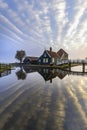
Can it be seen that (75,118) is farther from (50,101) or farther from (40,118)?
(50,101)

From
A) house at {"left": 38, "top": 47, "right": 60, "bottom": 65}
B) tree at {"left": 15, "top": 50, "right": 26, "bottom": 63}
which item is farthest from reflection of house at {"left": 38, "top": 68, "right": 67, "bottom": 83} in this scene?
tree at {"left": 15, "top": 50, "right": 26, "bottom": 63}

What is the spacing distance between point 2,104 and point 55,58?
84.3 m

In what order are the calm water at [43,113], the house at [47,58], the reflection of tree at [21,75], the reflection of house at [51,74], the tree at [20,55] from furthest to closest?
the tree at [20,55] → the house at [47,58] → the reflection of tree at [21,75] → the reflection of house at [51,74] → the calm water at [43,113]

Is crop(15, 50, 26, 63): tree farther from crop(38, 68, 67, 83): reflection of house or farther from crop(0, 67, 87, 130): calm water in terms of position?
crop(0, 67, 87, 130): calm water

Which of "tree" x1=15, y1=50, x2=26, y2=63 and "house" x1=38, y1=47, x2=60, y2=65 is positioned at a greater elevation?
"tree" x1=15, y1=50, x2=26, y2=63

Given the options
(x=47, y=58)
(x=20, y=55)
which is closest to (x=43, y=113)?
(x=47, y=58)

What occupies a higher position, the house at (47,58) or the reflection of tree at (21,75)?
the house at (47,58)

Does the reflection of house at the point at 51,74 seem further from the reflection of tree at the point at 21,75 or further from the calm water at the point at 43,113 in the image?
the calm water at the point at 43,113

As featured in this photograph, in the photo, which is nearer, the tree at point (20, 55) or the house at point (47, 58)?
the house at point (47, 58)

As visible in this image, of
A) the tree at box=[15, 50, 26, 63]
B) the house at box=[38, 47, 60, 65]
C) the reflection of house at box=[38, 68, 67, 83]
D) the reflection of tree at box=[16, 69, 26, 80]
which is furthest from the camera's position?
the tree at box=[15, 50, 26, 63]

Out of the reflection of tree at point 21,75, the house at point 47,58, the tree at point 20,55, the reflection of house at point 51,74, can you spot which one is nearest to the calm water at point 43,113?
the reflection of house at point 51,74

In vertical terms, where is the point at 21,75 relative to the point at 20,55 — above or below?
below

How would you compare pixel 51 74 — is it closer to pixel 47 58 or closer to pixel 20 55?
pixel 47 58

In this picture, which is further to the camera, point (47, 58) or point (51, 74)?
point (47, 58)
